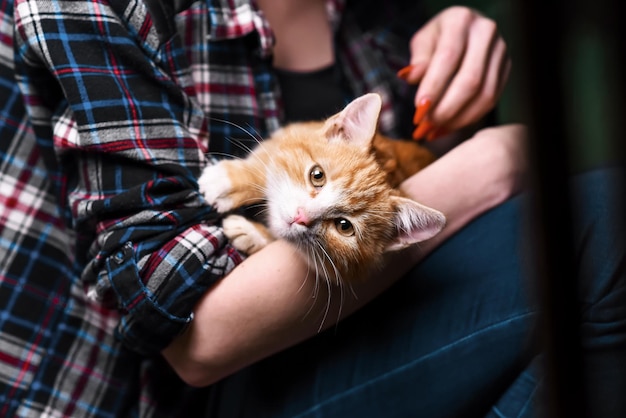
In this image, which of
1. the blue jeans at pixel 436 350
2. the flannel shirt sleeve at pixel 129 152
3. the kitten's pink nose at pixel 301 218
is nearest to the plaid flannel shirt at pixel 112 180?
the flannel shirt sleeve at pixel 129 152

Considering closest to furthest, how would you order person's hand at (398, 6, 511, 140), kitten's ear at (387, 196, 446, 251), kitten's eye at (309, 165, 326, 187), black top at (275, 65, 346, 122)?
kitten's ear at (387, 196, 446, 251), kitten's eye at (309, 165, 326, 187), person's hand at (398, 6, 511, 140), black top at (275, 65, 346, 122)

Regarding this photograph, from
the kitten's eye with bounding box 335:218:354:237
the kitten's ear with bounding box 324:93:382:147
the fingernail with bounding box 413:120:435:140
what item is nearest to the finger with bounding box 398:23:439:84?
the fingernail with bounding box 413:120:435:140

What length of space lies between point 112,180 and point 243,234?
22 centimetres

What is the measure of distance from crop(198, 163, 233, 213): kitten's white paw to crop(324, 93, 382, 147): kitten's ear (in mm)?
181

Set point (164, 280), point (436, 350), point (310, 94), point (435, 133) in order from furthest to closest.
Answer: point (310, 94) → point (435, 133) → point (436, 350) → point (164, 280)

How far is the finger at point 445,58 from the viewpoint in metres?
1.03

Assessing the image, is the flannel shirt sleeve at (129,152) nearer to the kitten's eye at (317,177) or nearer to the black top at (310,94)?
the kitten's eye at (317,177)

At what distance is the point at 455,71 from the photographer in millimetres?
1097

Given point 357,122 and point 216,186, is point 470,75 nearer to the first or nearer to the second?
point 357,122

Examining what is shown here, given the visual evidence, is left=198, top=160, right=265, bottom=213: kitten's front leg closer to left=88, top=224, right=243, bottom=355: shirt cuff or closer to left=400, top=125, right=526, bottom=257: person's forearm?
left=88, top=224, right=243, bottom=355: shirt cuff

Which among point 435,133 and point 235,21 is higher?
point 235,21

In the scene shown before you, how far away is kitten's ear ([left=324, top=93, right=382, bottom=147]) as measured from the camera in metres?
0.85

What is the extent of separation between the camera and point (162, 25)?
928 millimetres

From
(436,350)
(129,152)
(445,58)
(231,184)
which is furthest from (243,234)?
(445,58)
